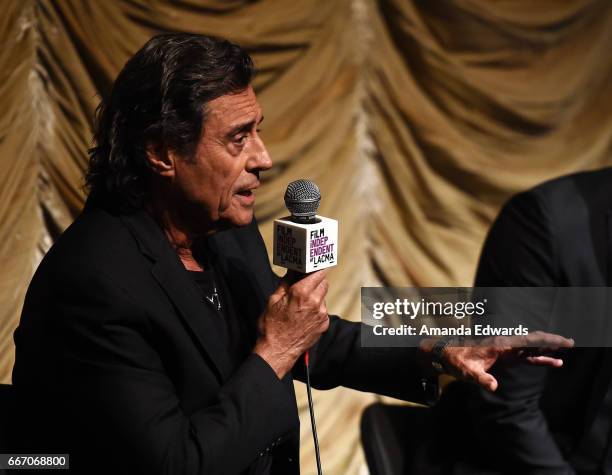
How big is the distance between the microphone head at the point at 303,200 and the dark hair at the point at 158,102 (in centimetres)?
21

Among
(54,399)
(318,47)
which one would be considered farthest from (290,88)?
(54,399)

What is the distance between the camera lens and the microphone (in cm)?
154

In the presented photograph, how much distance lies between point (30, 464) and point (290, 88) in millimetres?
2094

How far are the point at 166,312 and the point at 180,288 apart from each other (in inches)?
2.3

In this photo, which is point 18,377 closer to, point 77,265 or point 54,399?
point 54,399

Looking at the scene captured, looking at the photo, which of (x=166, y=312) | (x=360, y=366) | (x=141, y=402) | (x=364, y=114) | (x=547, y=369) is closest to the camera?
(x=141, y=402)

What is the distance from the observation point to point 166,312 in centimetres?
161

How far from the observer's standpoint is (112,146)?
168 cm

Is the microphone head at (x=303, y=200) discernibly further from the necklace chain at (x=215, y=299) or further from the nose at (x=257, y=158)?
the necklace chain at (x=215, y=299)

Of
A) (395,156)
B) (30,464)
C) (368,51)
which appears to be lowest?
(395,156)

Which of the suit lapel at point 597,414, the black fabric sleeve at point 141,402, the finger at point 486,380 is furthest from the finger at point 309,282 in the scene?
the suit lapel at point 597,414

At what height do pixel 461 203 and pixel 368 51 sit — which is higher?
pixel 368 51

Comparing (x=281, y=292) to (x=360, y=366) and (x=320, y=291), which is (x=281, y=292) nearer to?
(x=320, y=291)

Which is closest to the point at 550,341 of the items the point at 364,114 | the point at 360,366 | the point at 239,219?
the point at 360,366
